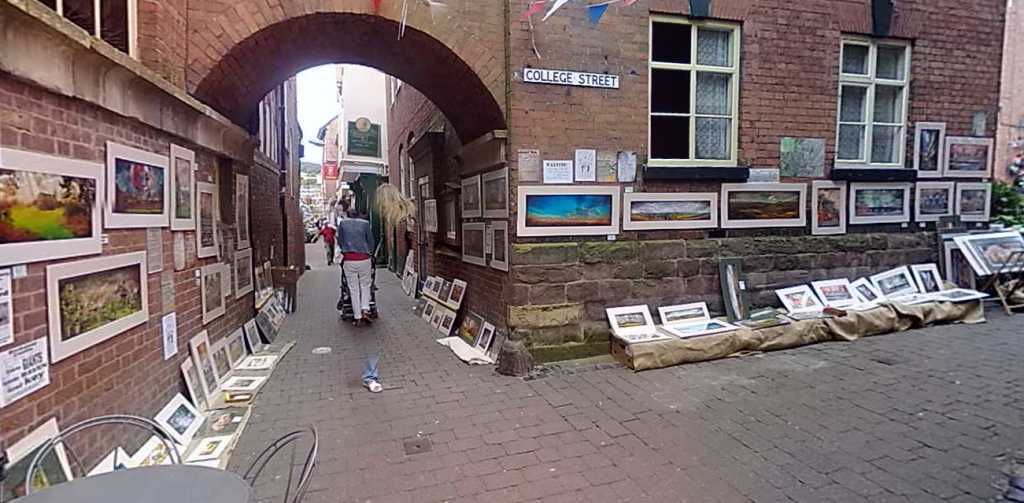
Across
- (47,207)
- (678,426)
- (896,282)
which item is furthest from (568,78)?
(896,282)

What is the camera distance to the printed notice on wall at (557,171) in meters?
5.57

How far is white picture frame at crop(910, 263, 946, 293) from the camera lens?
7.20 meters

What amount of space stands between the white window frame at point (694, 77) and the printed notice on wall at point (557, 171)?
102 centimetres

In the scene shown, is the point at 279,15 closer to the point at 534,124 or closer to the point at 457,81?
the point at 457,81

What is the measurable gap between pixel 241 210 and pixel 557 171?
3948 mm

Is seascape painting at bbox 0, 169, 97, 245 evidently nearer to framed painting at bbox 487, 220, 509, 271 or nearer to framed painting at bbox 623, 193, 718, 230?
framed painting at bbox 487, 220, 509, 271

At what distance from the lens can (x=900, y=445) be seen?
359 cm

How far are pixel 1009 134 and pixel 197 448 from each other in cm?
2025

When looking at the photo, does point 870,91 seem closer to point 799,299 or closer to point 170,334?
point 799,299

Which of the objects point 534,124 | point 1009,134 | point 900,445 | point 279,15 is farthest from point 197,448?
point 1009,134

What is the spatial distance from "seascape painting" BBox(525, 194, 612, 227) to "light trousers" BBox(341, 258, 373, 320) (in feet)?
11.4

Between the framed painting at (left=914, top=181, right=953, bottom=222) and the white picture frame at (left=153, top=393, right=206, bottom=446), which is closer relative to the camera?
the white picture frame at (left=153, top=393, right=206, bottom=446)

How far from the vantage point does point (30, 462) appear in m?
2.36

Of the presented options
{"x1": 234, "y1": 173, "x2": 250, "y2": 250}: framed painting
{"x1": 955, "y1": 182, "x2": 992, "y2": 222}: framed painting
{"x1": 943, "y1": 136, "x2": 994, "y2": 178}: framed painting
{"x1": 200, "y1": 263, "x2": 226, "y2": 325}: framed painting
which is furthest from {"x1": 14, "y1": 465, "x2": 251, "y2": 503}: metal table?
{"x1": 955, "y1": 182, "x2": 992, "y2": 222}: framed painting
